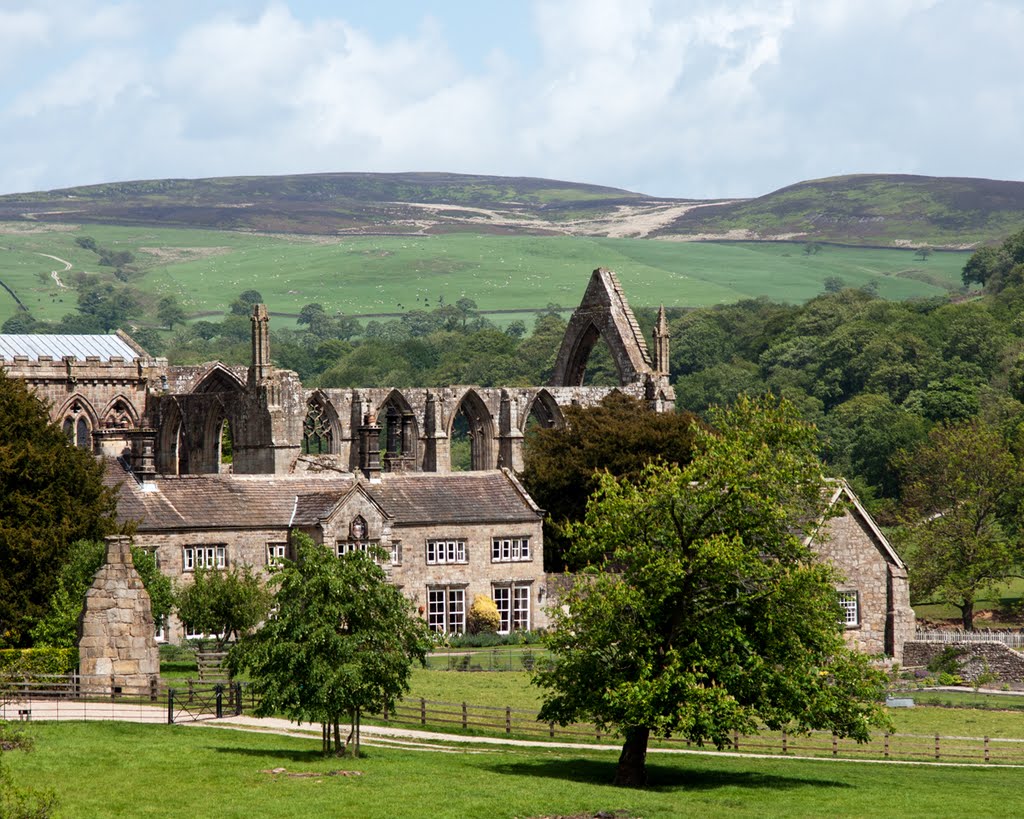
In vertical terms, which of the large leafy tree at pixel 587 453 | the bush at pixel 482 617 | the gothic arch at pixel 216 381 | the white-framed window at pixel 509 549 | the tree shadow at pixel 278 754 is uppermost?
the gothic arch at pixel 216 381

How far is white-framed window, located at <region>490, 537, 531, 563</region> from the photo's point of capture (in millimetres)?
69312

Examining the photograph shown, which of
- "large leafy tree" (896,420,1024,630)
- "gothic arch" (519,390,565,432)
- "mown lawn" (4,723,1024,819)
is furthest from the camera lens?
"gothic arch" (519,390,565,432)

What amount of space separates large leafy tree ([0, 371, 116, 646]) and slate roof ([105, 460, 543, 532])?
529 centimetres

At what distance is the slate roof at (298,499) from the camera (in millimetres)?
64500

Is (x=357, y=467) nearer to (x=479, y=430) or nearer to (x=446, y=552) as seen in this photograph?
(x=446, y=552)

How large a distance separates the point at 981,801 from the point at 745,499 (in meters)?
7.25

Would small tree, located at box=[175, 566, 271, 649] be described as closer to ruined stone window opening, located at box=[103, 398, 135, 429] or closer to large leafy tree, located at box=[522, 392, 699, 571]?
large leafy tree, located at box=[522, 392, 699, 571]

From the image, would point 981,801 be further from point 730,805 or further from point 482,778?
point 482,778

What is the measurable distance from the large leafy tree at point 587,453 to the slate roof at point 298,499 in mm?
3981

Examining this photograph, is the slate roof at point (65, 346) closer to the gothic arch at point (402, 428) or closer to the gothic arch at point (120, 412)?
the gothic arch at point (120, 412)

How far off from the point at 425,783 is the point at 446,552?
103 ft

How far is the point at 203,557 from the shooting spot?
6431 centimetres

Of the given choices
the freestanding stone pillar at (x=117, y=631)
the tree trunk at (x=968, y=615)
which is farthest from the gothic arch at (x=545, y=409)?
the freestanding stone pillar at (x=117, y=631)

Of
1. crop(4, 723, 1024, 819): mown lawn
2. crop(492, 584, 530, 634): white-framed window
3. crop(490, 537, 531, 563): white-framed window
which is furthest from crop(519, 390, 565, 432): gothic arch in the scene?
crop(4, 723, 1024, 819): mown lawn
